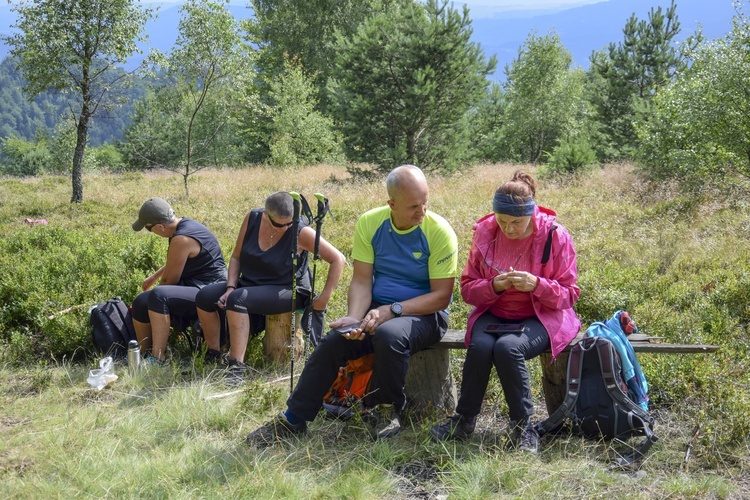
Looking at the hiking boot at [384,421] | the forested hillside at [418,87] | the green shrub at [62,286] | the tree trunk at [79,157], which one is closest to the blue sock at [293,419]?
the hiking boot at [384,421]

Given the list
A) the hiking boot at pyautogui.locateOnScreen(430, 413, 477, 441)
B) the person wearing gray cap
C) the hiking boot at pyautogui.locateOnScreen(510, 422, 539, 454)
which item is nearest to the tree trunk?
the person wearing gray cap

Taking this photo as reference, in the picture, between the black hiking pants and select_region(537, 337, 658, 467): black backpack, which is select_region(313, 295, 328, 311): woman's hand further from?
select_region(537, 337, 658, 467): black backpack

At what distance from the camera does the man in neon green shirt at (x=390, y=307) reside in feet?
12.3

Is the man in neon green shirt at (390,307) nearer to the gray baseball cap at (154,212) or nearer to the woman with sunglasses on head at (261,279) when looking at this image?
the woman with sunglasses on head at (261,279)

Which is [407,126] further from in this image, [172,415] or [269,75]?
[269,75]

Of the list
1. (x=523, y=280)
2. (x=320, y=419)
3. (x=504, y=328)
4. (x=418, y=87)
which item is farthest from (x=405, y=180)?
(x=418, y=87)

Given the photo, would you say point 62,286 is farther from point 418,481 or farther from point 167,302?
point 418,481

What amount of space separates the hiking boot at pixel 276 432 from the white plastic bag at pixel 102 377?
1433mm

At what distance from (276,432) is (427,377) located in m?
0.96

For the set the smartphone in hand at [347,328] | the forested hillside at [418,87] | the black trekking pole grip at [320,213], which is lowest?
the smartphone in hand at [347,328]

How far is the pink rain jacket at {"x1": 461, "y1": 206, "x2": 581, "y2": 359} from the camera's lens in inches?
143

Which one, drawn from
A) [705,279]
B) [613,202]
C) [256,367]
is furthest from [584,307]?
[613,202]

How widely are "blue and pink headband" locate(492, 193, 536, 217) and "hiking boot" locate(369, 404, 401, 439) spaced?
131 centimetres

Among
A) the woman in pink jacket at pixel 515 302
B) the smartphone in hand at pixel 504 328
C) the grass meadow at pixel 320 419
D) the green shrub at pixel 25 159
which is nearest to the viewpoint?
the grass meadow at pixel 320 419
